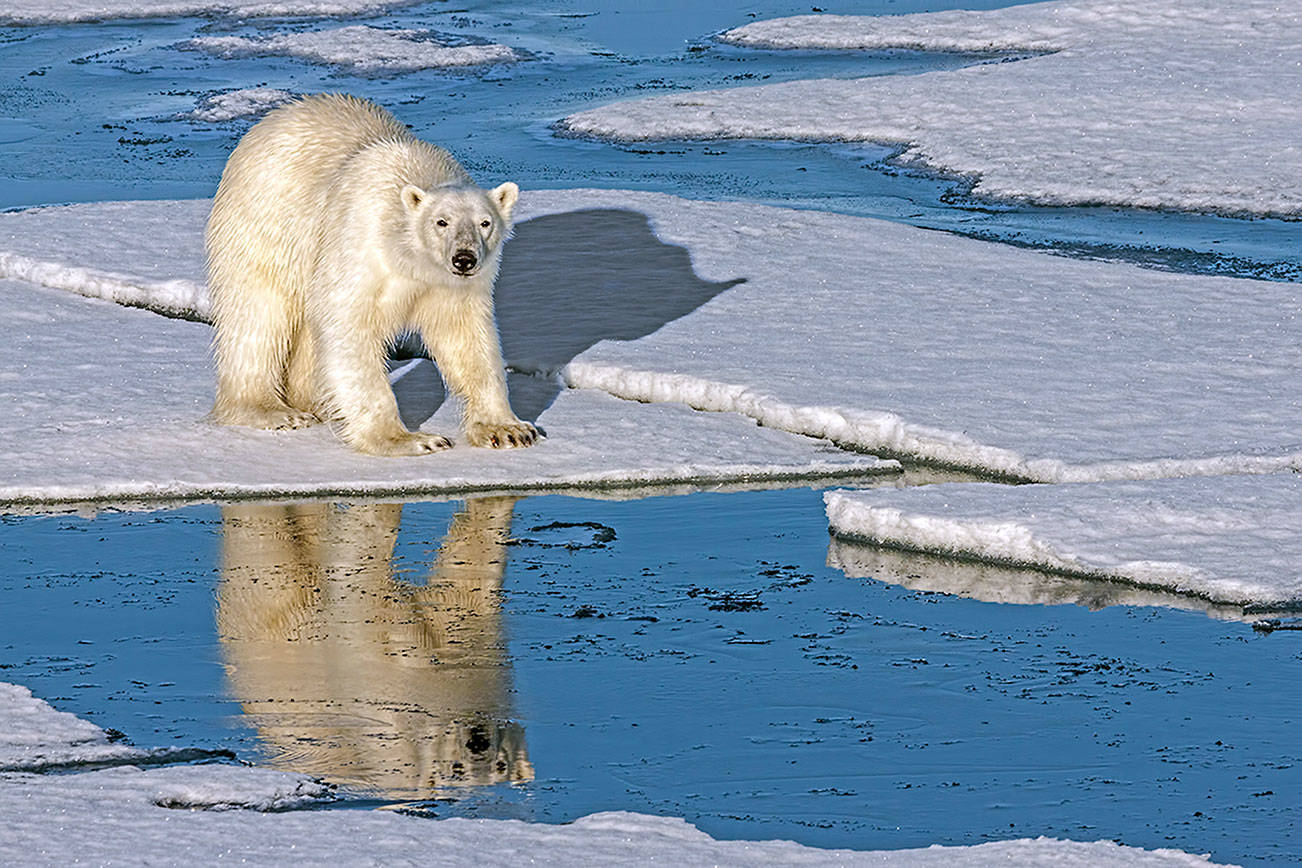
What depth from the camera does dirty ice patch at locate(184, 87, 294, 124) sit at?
1427 centimetres

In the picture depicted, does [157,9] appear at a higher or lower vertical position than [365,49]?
higher

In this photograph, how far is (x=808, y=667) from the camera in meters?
5.03

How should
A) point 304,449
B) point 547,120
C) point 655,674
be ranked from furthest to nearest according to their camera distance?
1. point 547,120
2. point 304,449
3. point 655,674

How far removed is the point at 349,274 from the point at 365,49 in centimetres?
1062

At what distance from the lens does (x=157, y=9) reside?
19.6 meters

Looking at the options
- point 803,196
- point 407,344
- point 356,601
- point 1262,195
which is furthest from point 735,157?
point 356,601

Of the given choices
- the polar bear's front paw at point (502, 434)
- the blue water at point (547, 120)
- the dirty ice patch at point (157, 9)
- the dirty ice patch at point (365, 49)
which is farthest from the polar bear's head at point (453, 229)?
the dirty ice patch at point (157, 9)

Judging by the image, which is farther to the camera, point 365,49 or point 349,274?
point 365,49

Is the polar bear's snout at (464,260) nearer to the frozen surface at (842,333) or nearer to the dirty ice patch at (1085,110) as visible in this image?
the frozen surface at (842,333)

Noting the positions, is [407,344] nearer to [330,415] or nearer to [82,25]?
[330,415]

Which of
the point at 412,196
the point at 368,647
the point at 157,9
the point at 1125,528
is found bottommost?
the point at 368,647

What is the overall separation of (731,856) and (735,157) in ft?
31.1

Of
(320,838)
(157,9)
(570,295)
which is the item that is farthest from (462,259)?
(157,9)

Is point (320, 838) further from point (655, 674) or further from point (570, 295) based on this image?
point (570, 295)
